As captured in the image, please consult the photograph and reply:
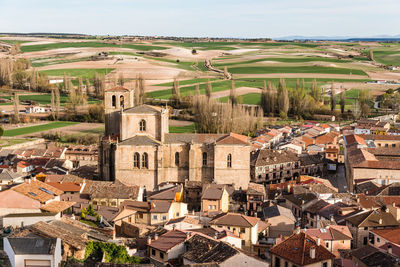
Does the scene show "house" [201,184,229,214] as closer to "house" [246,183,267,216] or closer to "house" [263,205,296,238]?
"house" [246,183,267,216]

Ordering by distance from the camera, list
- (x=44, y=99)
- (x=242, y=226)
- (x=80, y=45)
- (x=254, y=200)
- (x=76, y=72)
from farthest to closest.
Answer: (x=80, y=45), (x=76, y=72), (x=44, y=99), (x=254, y=200), (x=242, y=226)

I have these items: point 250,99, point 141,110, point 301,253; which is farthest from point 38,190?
point 250,99

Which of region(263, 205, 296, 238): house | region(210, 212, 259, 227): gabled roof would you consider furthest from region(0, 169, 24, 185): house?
region(263, 205, 296, 238): house

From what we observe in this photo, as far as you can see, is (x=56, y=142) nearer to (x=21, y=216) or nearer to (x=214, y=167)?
(x=214, y=167)

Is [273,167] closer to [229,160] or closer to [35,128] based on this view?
[229,160]

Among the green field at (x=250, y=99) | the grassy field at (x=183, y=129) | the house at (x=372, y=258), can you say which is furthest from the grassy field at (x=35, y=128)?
the house at (x=372, y=258)

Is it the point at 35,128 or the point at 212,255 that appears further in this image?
the point at 35,128

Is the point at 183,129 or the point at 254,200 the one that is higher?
the point at 254,200
